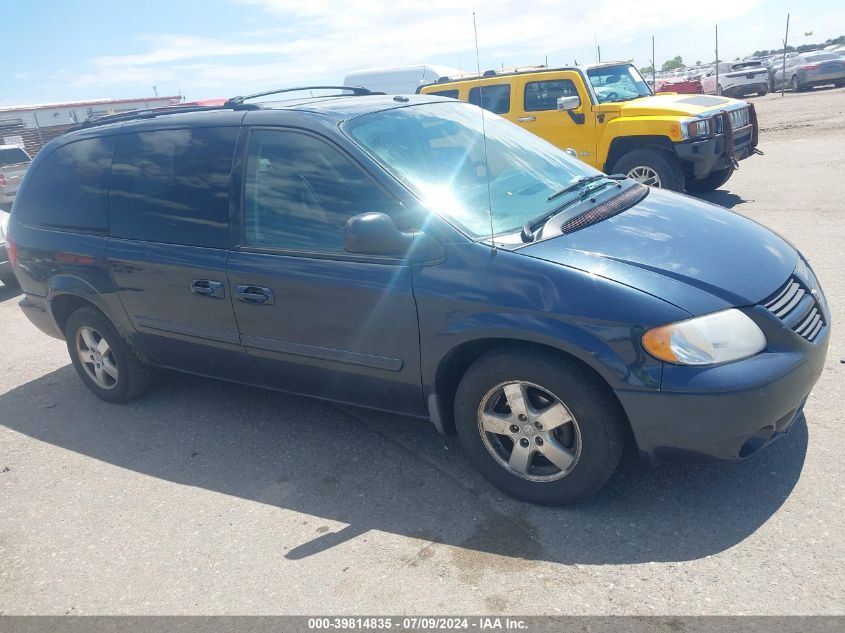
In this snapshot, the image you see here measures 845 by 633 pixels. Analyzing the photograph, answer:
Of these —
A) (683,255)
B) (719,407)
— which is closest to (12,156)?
(683,255)

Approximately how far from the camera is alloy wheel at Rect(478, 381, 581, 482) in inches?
121

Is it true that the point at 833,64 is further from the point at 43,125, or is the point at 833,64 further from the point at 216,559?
the point at 43,125

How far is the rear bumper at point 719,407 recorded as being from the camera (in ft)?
8.96

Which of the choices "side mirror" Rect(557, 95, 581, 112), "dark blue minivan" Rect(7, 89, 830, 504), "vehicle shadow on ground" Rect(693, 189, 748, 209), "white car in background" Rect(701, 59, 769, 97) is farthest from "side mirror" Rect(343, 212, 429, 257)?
"white car in background" Rect(701, 59, 769, 97)

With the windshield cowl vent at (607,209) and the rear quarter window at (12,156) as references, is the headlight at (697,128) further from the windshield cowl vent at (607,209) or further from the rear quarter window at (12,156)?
the rear quarter window at (12,156)

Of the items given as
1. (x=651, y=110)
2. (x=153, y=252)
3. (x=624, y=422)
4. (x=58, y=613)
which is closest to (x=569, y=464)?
(x=624, y=422)

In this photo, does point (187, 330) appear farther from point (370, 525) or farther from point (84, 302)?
point (370, 525)

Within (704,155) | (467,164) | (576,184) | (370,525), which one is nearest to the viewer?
(370,525)

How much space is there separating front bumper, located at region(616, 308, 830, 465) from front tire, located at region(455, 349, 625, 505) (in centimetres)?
16

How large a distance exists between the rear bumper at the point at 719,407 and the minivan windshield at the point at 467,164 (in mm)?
1046

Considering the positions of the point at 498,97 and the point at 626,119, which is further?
the point at 498,97

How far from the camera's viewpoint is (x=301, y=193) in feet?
12.0

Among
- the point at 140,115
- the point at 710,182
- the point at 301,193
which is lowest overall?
the point at 710,182

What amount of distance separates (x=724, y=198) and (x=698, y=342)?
Answer: 7726 mm
